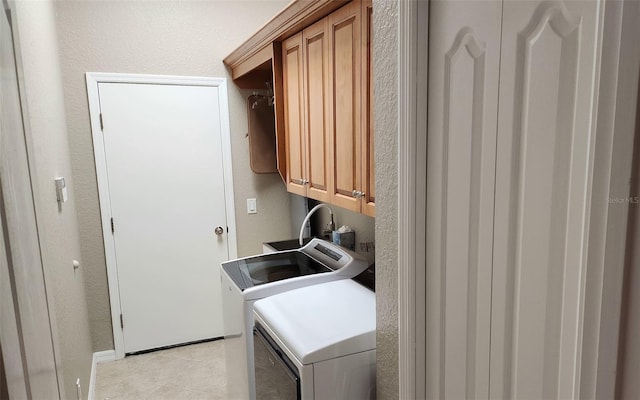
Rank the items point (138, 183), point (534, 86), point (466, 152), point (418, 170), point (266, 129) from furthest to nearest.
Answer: point (266, 129) < point (138, 183) < point (418, 170) < point (466, 152) < point (534, 86)

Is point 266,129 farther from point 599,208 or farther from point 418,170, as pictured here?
point 599,208

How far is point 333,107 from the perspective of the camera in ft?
6.38

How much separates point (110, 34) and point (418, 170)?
271cm

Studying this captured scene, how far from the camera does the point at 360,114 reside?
173 centimetres

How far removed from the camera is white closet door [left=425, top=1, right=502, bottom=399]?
86 cm

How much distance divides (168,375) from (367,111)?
93.5 inches

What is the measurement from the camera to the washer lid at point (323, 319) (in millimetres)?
1443

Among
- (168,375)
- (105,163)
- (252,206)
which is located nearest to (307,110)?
(252,206)

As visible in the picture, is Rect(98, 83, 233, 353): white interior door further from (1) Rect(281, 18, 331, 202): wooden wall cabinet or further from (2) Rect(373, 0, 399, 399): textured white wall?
(2) Rect(373, 0, 399, 399): textured white wall

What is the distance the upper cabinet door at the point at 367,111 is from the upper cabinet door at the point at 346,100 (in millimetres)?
36

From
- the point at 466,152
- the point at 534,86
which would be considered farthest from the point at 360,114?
the point at 534,86

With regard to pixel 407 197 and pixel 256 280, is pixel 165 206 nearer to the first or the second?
pixel 256 280

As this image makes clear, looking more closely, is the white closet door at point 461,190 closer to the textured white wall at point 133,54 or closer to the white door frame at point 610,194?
the white door frame at point 610,194

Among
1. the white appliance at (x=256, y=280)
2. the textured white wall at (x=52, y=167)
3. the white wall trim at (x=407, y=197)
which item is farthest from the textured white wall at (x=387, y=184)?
the textured white wall at (x=52, y=167)
